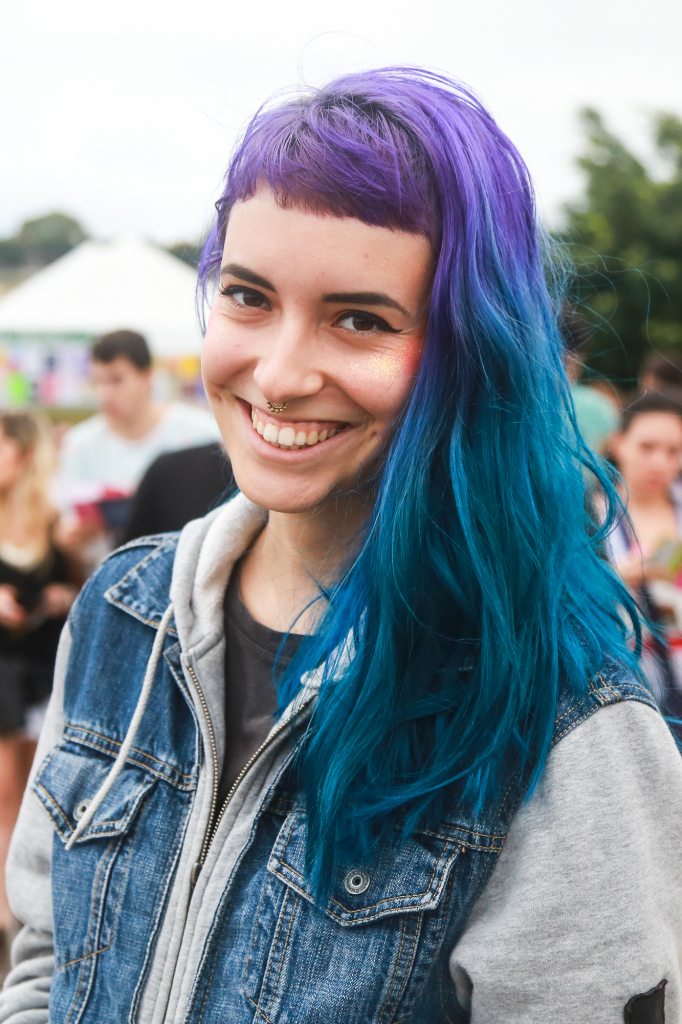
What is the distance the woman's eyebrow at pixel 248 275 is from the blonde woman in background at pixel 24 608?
2947 mm

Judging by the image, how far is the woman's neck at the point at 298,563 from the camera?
1.26m

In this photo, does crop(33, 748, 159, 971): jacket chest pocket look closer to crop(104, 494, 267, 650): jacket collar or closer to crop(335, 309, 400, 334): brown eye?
crop(104, 494, 267, 650): jacket collar

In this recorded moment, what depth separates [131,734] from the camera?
4.21 feet

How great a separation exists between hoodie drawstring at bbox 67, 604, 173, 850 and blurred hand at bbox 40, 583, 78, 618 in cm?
265

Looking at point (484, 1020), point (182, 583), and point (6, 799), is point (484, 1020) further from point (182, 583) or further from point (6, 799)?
point (6, 799)

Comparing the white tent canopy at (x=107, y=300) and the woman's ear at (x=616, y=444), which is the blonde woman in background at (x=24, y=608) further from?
the white tent canopy at (x=107, y=300)

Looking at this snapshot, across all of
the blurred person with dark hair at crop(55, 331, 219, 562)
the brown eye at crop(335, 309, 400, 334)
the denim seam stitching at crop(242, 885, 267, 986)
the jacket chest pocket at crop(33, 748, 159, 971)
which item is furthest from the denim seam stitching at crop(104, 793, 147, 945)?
the blurred person with dark hair at crop(55, 331, 219, 562)

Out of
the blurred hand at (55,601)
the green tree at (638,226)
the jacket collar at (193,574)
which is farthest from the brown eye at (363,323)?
the green tree at (638,226)

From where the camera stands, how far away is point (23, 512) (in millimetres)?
3957

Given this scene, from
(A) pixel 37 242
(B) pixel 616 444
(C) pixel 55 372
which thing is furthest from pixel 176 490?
(A) pixel 37 242

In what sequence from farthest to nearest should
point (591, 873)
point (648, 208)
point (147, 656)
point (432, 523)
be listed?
point (648, 208) → point (147, 656) → point (432, 523) → point (591, 873)

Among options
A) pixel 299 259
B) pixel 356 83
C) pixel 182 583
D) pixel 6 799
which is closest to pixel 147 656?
pixel 182 583

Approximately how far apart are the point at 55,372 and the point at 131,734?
6810 millimetres

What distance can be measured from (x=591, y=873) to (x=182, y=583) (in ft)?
2.30
